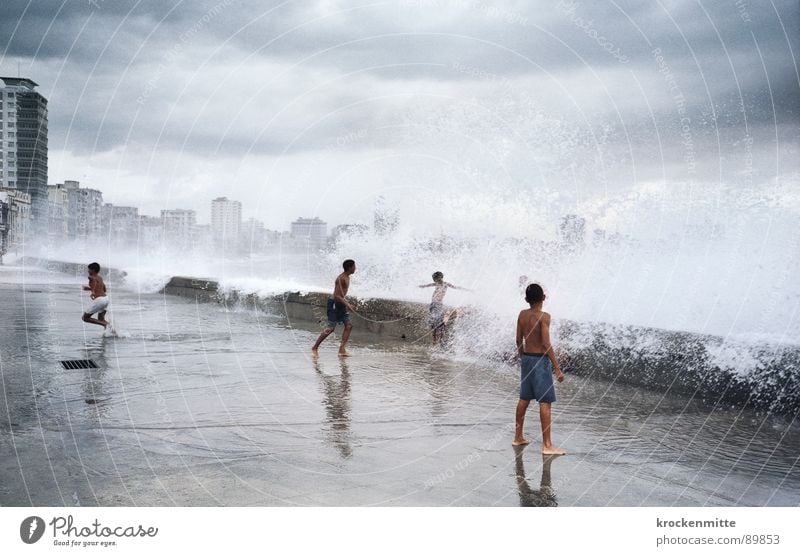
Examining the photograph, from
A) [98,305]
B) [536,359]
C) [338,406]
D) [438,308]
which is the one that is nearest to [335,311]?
[438,308]

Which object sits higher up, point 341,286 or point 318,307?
point 341,286

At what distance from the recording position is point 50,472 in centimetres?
448

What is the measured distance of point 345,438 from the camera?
223 inches

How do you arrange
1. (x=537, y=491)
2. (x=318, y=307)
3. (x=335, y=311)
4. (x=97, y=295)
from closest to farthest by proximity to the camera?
(x=537, y=491)
(x=335, y=311)
(x=97, y=295)
(x=318, y=307)

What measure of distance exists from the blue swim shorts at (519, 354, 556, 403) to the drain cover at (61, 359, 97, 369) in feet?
18.3

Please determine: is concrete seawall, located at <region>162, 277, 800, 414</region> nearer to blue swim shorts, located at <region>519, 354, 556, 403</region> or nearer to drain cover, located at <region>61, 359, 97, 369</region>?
blue swim shorts, located at <region>519, 354, 556, 403</region>

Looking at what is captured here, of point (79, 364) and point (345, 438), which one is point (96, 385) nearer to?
point (79, 364)

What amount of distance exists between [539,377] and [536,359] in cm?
14

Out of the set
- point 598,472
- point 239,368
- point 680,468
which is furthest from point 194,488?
point 239,368

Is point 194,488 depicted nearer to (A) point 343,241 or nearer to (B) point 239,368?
(B) point 239,368

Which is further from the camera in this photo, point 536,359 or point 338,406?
point 338,406

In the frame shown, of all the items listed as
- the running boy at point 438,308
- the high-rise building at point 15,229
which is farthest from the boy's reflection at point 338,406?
the high-rise building at point 15,229

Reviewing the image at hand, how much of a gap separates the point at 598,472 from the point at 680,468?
0.67 meters

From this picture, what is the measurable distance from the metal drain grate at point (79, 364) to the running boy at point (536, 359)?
5.53 meters
